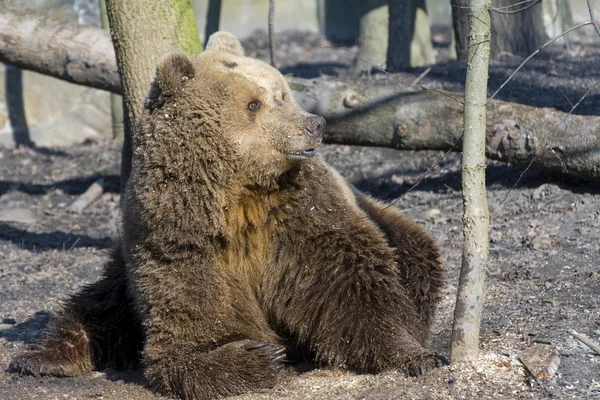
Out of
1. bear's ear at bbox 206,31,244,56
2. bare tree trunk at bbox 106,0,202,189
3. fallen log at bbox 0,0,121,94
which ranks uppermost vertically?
fallen log at bbox 0,0,121,94

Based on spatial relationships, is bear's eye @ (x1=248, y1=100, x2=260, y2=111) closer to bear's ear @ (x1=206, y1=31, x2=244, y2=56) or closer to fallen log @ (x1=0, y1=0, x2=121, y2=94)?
bear's ear @ (x1=206, y1=31, x2=244, y2=56)

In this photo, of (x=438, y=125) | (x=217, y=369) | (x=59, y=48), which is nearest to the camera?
(x=217, y=369)

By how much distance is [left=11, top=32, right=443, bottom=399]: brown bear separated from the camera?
396 centimetres

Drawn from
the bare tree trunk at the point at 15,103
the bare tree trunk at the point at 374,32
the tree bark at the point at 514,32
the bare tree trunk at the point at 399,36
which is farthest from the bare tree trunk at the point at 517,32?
the bare tree trunk at the point at 15,103

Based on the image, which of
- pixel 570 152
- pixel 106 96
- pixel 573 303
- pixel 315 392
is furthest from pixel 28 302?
pixel 106 96

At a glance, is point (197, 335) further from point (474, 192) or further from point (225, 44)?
point (225, 44)

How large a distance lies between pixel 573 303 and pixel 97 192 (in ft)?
19.8

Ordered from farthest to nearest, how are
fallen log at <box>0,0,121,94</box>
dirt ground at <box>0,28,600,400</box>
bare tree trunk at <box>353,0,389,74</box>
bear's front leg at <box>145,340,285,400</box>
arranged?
bare tree trunk at <box>353,0,389,74</box> < fallen log at <box>0,0,121,94</box> < bear's front leg at <box>145,340,285,400</box> < dirt ground at <box>0,28,600,400</box>

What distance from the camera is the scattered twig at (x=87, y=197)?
880cm

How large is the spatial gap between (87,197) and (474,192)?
6283 mm

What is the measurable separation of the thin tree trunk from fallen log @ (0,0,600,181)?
2357 millimetres

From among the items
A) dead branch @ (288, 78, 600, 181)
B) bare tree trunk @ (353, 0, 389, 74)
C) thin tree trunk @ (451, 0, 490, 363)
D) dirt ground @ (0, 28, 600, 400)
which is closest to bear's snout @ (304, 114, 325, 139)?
dirt ground @ (0, 28, 600, 400)

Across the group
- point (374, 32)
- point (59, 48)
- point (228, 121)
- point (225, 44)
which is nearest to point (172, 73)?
point (228, 121)

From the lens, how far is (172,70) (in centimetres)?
394
